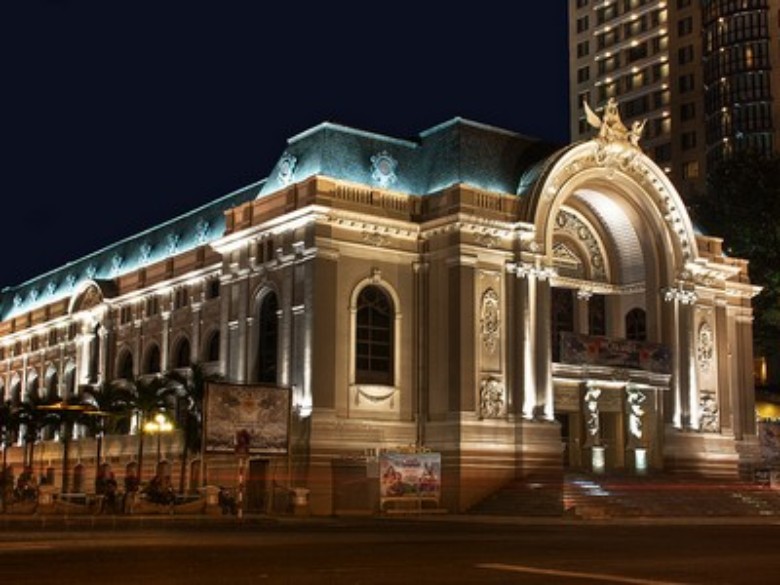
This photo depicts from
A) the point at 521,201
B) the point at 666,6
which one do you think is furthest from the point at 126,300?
the point at 666,6

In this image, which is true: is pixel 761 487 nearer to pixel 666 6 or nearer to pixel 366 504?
pixel 366 504

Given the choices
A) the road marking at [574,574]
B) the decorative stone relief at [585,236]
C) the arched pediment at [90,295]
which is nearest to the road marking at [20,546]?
the road marking at [574,574]

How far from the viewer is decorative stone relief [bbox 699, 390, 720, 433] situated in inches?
2212

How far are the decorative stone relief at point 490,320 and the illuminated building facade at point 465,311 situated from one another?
117mm

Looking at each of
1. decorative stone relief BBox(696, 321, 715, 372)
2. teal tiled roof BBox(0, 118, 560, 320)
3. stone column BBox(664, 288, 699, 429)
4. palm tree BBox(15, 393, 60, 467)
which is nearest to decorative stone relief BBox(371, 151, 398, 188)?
teal tiled roof BBox(0, 118, 560, 320)

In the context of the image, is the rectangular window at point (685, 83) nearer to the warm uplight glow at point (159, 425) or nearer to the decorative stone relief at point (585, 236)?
the decorative stone relief at point (585, 236)

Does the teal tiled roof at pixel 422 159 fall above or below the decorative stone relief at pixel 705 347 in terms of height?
above

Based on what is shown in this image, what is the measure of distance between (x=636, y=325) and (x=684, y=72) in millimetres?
65731

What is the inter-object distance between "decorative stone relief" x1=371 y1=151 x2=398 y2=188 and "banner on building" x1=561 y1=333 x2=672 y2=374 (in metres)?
→ 10.2

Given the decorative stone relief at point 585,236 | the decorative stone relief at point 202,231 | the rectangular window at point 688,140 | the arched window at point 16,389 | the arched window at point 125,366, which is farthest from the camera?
Result: the rectangular window at point 688,140

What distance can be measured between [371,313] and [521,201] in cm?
806

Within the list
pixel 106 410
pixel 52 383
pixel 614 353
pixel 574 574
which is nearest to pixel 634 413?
pixel 614 353

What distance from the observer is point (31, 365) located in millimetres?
77938

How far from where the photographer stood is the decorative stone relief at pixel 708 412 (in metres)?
56.2
